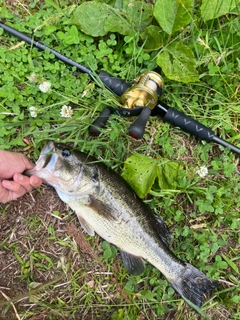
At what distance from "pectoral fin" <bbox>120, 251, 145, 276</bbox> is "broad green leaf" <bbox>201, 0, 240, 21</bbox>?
2.18m

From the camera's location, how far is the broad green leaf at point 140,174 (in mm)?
3281

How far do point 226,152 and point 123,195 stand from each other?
104 centimetres

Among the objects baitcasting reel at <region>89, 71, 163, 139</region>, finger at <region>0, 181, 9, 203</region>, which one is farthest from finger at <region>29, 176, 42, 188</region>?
baitcasting reel at <region>89, 71, 163, 139</region>

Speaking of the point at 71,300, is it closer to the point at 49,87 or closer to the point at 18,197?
the point at 18,197

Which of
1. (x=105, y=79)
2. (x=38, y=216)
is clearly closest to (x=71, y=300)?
(x=38, y=216)

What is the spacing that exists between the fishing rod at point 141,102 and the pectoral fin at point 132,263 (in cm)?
104

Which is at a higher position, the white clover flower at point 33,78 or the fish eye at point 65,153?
the white clover flower at point 33,78

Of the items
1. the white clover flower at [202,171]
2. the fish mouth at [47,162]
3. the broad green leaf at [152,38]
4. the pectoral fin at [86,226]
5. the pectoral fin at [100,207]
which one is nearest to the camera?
the fish mouth at [47,162]

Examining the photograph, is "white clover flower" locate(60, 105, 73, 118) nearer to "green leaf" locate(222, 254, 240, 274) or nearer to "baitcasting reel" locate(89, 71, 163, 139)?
"baitcasting reel" locate(89, 71, 163, 139)

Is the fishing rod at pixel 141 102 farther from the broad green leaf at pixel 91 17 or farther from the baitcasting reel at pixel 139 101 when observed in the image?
the broad green leaf at pixel 91 17

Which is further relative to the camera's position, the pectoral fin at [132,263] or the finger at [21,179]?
the pectoral fin at [132,263]

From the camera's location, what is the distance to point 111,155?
3.40m

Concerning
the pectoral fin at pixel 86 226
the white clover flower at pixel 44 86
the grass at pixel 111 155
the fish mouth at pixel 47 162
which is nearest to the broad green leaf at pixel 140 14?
the grass at pixel 111 155

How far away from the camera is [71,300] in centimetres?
339
